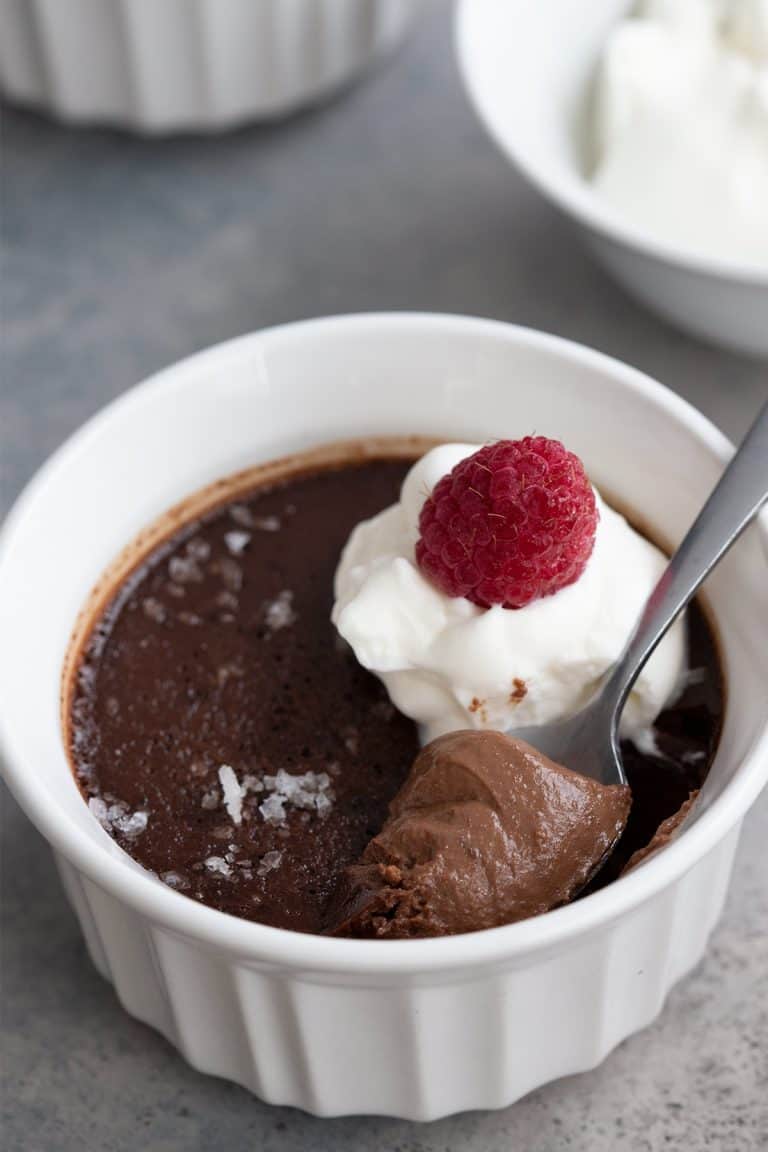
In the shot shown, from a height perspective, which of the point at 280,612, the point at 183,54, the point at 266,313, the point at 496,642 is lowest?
the point at 266,313

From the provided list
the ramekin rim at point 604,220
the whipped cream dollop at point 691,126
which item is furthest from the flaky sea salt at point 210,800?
the whipped cream dollop at point 691,126

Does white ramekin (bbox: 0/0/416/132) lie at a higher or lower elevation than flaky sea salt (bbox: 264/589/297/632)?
higher

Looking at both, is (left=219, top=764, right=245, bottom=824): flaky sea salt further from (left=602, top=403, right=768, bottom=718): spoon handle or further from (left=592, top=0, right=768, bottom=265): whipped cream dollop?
(left=592, top=0, right=768, bottom=265): whipped cream dollop

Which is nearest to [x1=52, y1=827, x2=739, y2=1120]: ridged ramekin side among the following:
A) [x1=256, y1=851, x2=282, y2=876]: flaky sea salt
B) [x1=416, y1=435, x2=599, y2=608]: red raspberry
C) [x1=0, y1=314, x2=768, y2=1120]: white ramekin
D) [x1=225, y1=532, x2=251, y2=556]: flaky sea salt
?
[x1=0, y1=314, x2=768, y2=1120]: white ramekin

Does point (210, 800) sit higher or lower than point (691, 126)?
lower

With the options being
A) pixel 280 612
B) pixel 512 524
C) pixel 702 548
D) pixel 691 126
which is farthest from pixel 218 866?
pixel 691 126

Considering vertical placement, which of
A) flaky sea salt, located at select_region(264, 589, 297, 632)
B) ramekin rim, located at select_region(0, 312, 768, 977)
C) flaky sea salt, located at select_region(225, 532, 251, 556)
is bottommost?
flaky sea salt, located at select_region(264, 589, 297, 632)

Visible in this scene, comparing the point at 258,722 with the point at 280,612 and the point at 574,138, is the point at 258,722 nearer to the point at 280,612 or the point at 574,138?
the point at 280,612

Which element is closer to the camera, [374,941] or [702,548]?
[374,941]

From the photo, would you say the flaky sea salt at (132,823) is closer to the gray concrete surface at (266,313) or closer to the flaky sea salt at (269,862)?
the flaky sea salt at (269,862)
